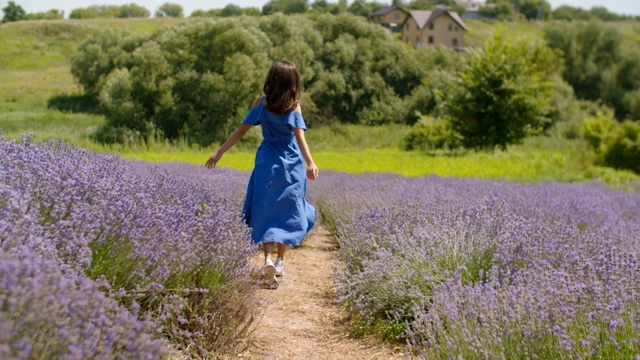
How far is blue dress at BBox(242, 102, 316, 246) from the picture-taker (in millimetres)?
4324

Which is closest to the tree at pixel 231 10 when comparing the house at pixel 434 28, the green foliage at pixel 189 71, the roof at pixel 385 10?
the green foliage at pixel 189 71

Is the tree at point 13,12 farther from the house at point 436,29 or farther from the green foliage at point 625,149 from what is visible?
the house at point 436,29

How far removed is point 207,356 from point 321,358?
67 cm

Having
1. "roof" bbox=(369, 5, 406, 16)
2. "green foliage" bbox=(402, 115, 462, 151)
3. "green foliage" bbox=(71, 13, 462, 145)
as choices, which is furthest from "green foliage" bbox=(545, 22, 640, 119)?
"green foliage" bbox=(71, 13, 462, 145)

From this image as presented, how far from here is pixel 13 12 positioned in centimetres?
2081

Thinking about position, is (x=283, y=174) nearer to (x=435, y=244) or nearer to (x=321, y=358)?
→ (x=435, y=244)

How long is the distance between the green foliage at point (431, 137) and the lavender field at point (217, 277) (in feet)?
74.8

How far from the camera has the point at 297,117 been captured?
439 centimetres

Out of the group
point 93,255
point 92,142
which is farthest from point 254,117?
point 92,142

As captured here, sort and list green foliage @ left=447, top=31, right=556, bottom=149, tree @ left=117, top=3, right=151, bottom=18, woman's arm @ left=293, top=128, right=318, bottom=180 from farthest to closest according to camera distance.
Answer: tree @ left=117, top=3, right=151, bottom=18
green foliage @ left=447, top=31, right=556, bottom=149
woman's arm @ left=293, top=128, right=318, bottom=180

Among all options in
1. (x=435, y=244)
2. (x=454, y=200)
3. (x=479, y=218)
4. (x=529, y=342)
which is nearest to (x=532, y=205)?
(x=454, y=200)

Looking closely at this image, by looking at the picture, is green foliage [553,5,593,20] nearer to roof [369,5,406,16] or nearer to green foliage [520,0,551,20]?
green foliage [520,0,551,20]

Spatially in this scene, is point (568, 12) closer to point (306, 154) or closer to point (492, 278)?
point (306, 154)

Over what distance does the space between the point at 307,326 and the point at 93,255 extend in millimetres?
1657
